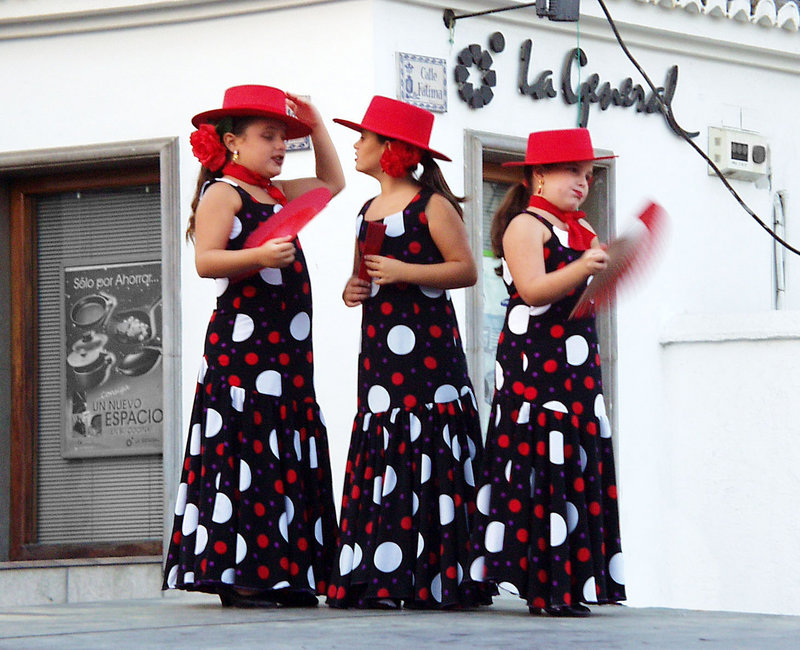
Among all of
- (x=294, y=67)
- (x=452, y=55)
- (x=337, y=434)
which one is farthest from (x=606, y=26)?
(x=337, y=434)

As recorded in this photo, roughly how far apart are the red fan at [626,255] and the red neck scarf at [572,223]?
199 mm

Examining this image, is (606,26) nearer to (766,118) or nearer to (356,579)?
(766,118)

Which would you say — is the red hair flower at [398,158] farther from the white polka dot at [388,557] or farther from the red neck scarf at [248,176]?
the white polka dot at [388,557]

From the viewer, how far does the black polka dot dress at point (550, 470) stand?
197 inches

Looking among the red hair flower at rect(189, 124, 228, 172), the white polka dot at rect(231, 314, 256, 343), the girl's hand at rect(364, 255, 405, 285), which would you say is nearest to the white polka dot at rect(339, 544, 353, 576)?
the white polka dot at rect(231, 314, 256, 343)

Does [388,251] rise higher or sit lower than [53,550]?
higher

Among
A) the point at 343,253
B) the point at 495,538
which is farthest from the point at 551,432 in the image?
the point at 343,253

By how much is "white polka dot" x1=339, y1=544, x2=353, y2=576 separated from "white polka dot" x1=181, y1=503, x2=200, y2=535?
1.57ft

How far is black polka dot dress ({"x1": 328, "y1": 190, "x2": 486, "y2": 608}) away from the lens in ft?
16.7

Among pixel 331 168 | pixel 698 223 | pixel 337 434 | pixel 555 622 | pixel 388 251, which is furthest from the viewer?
pixel 698 223

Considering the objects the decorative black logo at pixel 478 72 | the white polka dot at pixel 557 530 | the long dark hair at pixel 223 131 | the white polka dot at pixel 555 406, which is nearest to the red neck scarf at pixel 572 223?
the white polka dot at pixel 555 406

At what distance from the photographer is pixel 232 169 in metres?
5.34

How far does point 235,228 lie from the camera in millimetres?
5219

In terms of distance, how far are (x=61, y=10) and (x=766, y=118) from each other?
4180mm
